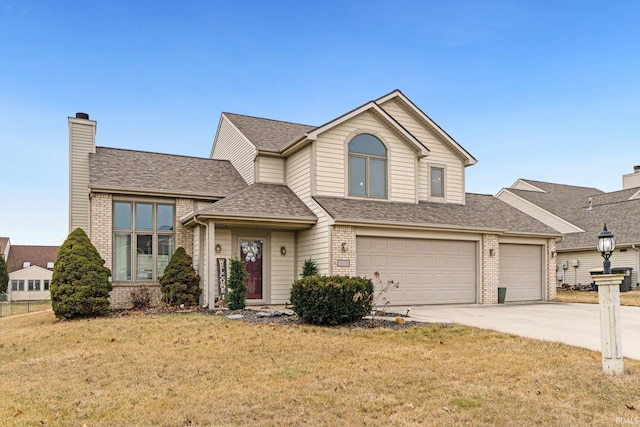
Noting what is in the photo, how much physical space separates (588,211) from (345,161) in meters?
22.3

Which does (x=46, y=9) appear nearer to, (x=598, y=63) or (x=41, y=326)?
(x=41, y=326)

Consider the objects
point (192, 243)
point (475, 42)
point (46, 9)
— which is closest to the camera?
point (46, 9)

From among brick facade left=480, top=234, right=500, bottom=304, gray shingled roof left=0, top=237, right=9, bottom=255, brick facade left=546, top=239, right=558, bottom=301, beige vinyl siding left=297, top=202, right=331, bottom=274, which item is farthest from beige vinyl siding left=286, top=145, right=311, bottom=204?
gray shingled roof left=0, top=237, right=9, bottom=255

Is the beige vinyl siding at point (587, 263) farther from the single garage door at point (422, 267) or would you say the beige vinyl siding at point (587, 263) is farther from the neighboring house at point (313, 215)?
the single garage door at point (422, 267)

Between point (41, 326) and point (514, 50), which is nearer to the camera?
point (41, 326)

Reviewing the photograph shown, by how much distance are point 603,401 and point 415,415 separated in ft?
7.45

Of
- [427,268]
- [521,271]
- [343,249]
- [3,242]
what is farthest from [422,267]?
[3,242]

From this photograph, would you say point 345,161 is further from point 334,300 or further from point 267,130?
point 334,300

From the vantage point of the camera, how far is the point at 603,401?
19.9 ft

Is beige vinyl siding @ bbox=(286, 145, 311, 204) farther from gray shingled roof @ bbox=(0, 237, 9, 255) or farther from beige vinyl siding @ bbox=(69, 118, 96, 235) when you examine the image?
gray shingled roof @ bbox=(0, 237, 9, 255)

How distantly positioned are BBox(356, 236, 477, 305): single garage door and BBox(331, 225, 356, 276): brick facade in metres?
0.52

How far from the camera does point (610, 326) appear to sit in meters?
7.04

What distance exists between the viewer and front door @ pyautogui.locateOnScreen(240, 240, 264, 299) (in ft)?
55.5

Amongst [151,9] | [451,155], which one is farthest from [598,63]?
[151,9]
